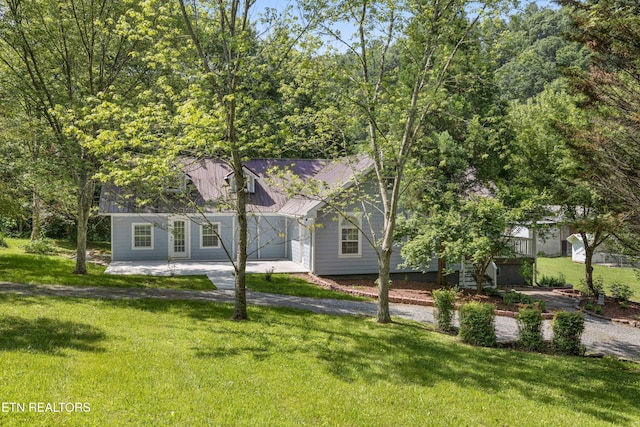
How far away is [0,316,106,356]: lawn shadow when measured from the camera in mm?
8148

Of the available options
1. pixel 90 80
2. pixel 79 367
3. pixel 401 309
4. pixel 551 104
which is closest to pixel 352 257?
pixel 401 309

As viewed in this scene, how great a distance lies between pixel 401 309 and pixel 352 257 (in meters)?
5.73

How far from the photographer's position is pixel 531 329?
11133 mm

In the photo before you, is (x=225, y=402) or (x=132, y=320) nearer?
(x=225, y=402)

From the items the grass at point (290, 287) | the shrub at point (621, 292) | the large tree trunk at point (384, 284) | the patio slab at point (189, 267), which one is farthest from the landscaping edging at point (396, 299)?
the shrub at point (621, 292)

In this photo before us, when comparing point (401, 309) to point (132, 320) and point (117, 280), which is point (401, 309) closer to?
point (132, 320)

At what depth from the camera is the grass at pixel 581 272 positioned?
25391 mm

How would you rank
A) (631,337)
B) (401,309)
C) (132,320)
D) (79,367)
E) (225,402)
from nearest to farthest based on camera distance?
(225,402) < (79,367) < (132,320) < (631,337) < (401,309)

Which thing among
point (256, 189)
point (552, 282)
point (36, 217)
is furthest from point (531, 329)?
point (36, 217)

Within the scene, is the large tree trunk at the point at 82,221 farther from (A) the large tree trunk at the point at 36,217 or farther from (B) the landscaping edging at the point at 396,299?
(A) the large tree trunk at the point at 36,217

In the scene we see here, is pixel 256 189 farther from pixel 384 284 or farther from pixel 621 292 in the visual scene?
pixel 621 292

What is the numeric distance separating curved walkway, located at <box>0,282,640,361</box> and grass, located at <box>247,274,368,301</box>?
1.74 feet

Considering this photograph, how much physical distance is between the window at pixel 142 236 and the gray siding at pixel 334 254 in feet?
29.1

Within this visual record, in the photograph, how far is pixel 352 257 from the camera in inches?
818
